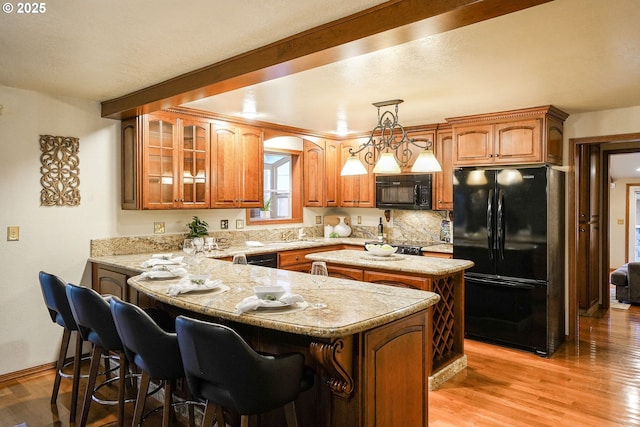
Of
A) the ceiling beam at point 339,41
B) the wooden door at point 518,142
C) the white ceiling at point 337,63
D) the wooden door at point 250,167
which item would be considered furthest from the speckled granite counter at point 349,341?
the wooden door at point 518,142

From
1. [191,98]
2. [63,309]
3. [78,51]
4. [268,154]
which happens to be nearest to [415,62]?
[191,98]

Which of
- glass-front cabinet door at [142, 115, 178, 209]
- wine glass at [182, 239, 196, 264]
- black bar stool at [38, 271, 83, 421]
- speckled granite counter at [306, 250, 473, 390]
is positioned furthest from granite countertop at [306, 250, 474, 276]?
black bar stool at [38, 271, 83, 421]

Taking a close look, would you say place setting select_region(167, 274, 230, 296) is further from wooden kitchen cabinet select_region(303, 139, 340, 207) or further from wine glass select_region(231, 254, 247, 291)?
wooden kitchen cabinet select_region(303, 139, 340, 207)

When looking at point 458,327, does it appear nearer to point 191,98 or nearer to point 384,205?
point 384,205

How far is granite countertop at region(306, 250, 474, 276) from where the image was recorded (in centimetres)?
332

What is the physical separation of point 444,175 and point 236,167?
2.46 meters

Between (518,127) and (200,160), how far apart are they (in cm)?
327

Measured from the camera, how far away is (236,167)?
4.88 m

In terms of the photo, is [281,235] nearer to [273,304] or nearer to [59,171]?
[59,171]

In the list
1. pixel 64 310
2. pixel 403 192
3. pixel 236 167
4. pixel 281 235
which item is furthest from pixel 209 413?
pixel 403 192

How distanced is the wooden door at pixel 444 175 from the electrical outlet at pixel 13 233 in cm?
426

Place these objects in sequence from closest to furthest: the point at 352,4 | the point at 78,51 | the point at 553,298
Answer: the point at 352,4 < the point at 78,51 < the point at 553,298

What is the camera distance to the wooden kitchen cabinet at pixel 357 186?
5.95 metres

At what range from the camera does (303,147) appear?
6.20 m
